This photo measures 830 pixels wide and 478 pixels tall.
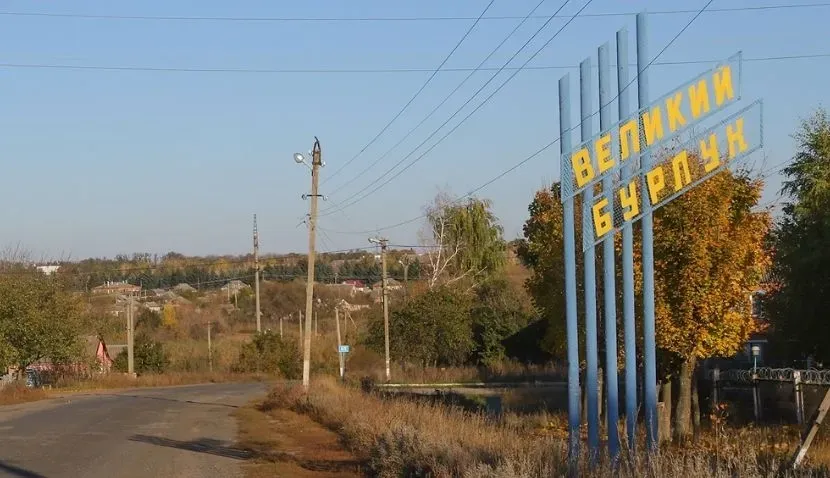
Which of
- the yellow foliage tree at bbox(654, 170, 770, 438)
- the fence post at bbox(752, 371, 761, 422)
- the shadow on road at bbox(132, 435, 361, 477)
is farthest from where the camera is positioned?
the fence post at bbox(752, 371, 761, 422)

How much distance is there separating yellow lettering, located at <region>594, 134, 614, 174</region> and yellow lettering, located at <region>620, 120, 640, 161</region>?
16 cm

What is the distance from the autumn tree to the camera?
86.3 feet

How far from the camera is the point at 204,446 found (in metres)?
22.8

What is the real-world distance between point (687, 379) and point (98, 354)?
6239cm

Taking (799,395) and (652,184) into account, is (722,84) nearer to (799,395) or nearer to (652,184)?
(652,184)

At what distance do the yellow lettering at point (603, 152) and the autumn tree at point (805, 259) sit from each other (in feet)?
45.9

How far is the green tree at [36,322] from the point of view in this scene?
53781 millimetres

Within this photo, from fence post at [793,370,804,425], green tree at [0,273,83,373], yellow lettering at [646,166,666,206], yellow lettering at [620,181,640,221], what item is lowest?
fence post at [793,370,804,425]

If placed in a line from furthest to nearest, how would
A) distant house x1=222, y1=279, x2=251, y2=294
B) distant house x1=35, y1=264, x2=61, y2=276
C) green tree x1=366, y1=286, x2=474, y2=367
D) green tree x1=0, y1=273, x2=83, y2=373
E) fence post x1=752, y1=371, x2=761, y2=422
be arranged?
distant house x1=222, y1=279, x2=251, y2=294 → distant house x1=35, y1=264, x2=61, y2=276 → green tree x1=366, y1=286, x2=474, y2=367 → green tree x1=0, y1=273, x2=83, y2=373 → fence post x1=752, y1=371, x2=761, y2=422

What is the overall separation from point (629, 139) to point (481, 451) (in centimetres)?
431

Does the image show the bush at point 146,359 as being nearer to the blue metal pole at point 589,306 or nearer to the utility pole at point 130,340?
the utility pole at point 130,340

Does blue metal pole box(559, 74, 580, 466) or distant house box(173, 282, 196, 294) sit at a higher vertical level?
distant house box(173, 282, 196, 294)

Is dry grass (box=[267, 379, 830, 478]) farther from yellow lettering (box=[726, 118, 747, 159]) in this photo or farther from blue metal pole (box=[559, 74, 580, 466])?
yellow lettering (box=[726, 118, 747, 159])

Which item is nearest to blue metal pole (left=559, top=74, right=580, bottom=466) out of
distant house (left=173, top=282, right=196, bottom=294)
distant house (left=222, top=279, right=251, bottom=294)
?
distant house (left=222, top=279, right=251, bottom=294)
